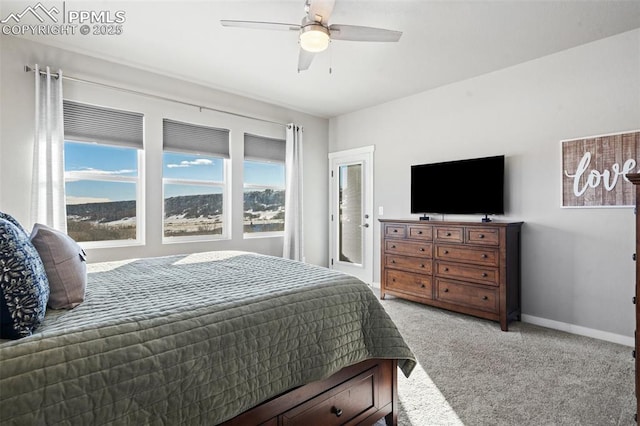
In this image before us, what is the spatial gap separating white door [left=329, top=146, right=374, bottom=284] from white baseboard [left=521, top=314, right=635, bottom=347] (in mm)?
2181

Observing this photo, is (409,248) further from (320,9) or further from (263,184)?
(320,9)

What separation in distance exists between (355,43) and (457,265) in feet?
8.08

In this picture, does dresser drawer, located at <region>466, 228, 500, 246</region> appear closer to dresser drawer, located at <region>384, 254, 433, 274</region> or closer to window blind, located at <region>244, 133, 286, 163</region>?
dresser drawer, located at <region>384, 254, 433, 274</region>

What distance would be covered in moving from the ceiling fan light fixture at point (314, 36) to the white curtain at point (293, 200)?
108 inches

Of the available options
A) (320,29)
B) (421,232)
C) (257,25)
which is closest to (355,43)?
(320,29)

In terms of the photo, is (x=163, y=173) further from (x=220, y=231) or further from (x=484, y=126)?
(x=484, y=126)

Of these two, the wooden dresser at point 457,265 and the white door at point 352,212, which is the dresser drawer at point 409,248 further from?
the white door at point 352,212

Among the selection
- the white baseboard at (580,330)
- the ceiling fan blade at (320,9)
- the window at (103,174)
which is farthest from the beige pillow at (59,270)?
the white baseboard at (580,330)

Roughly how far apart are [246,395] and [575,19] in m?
3.56

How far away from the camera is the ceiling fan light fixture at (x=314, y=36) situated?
2.13 metres

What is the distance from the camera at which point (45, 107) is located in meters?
3.05

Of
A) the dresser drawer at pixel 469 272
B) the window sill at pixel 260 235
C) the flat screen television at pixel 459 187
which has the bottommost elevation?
the dresser drawer at pixel 469 272

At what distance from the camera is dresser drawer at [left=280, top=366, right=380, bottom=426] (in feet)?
4.64

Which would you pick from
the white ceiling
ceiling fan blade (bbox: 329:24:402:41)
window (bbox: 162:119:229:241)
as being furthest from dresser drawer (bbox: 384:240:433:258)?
ceiling fan blade (bbox: 329:24:402:41)
